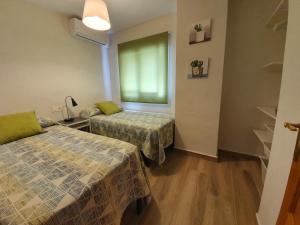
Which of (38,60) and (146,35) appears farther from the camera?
(146,35)

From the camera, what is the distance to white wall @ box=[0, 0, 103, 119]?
194cm

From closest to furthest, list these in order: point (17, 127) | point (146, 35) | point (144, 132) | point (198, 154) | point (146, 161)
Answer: point (17, 127), point (144, 132), point (146, 161), point (198, 154), point (146, 35)

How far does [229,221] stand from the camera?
1250 millimetres

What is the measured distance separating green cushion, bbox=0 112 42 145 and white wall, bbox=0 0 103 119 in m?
0.42

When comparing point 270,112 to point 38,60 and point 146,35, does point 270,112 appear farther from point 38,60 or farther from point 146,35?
point 38,60

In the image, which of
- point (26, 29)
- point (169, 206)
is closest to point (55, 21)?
point (26, 29)

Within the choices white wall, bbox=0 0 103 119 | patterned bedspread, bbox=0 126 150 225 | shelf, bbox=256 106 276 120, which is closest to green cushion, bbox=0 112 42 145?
patterned bedspread, bbox=0 126 150 225

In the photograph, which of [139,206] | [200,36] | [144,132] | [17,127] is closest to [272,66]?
[200,36]

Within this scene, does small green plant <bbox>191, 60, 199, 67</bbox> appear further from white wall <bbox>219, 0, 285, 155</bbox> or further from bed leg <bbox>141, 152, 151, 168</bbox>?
bed leg <bbox>141, 152, 151, 168</bbox>

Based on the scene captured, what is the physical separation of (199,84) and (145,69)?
1279mm

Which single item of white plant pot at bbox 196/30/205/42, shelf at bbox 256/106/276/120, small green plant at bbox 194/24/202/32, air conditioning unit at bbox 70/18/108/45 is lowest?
shelf at bbox 256/106/276/120

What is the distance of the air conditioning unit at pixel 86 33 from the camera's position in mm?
2535

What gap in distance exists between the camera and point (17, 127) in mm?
1682

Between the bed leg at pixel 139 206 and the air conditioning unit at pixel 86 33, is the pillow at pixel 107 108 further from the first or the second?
the bed leg at pixel 139 206
